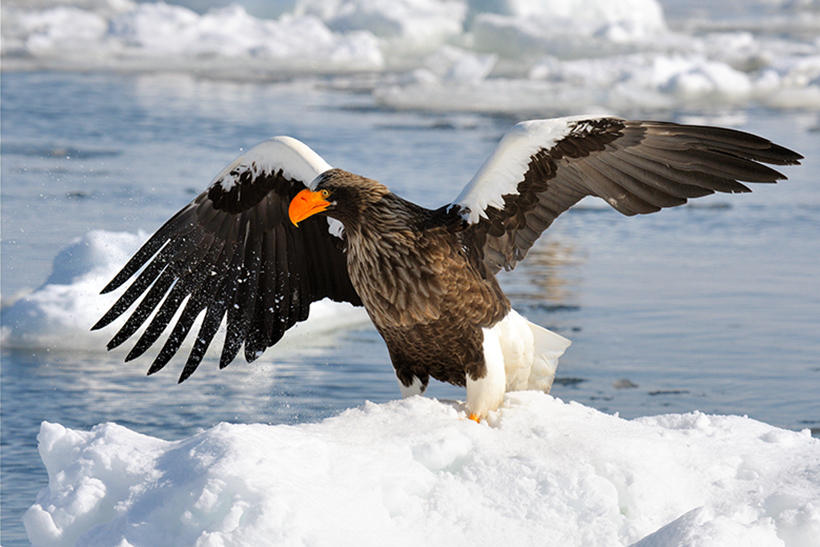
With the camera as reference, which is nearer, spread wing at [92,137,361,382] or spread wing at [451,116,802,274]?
spread wing at [451,116,802,274]

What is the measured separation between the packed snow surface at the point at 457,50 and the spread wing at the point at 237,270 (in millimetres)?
11312

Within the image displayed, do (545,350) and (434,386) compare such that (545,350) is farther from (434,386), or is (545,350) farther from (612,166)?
(434,386)

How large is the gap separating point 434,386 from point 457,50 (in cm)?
1625

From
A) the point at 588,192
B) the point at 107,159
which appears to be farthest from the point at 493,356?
the point at 107,159

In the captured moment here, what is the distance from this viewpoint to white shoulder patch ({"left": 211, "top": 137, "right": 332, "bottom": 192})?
4797 millimetres

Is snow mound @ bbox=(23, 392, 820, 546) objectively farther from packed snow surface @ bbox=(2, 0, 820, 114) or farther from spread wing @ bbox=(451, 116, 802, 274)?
packed snow surface @ bbox=(2, 0, 820, 114)

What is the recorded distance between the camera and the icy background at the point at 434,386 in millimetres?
3225

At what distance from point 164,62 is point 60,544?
18968 mm

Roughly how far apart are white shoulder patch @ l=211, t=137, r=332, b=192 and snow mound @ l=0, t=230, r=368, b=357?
6.44ft

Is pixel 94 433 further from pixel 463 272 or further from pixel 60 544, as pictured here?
pixel 463 272

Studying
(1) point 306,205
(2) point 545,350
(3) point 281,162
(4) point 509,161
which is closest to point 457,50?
(3) point 281,162

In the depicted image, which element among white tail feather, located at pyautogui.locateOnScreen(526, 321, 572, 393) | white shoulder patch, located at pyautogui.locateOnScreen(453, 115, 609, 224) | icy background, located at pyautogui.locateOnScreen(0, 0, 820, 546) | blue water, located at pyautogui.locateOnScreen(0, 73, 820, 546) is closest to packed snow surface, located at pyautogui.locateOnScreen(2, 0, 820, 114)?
icy background, located at pyautogui.locateOnScreen(0, 0, 820, 546)

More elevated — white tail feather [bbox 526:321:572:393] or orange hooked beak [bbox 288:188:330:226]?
orange hooked beak [bbox 288:188:330:226]

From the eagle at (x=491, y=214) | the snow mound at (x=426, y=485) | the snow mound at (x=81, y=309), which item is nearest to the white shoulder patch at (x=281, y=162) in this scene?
the eagle at (x=491, y=214)
